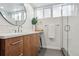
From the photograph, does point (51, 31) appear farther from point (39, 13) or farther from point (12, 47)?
point (12, 47)

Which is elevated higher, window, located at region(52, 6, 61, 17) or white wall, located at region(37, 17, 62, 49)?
window, located at region(52, 6, 61, 17)

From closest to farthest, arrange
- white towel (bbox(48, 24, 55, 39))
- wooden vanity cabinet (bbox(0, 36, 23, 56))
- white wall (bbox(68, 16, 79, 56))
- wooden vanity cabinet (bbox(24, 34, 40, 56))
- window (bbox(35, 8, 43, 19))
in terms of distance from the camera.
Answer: wooden vanity cabinet (bbox(0, 36, 23, 56)) → wooden vanity cabinet (bbox(24, 34, 40, 56)) → white wall (bbox(68, 16, 79, 56)) → white towel (bbox(48, 24, 55, 39)) → window (bbox(35, 8, 43, 19))

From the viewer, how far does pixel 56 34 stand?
3.60 m

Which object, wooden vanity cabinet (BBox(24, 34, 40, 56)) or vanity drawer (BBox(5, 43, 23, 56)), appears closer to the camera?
vanity drawer (BBox(5, 43, 23, 56))

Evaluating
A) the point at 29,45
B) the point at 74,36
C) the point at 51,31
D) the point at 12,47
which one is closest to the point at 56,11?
the point at 51,31

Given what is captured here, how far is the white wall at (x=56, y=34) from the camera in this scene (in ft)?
11.7

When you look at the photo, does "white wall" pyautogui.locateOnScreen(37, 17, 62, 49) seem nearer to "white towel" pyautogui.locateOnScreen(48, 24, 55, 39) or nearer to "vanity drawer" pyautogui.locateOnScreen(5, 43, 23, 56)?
"white towel" pyautogui.locateOnScreen(48, 24, 55, 39)

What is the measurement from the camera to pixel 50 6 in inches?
143

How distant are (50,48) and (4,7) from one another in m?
2.46

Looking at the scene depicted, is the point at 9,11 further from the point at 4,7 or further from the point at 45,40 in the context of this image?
the point at 45,40

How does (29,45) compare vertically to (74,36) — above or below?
below

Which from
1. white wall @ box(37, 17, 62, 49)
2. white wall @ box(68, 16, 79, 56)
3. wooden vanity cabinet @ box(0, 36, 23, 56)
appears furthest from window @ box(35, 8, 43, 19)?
wooden vanity cabinet @ box(0, 36, 23, 56)

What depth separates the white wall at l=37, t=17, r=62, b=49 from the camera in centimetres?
357

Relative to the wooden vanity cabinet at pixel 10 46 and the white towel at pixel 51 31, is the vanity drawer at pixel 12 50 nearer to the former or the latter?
the wooden vanity cabinet at pixel 10 46
